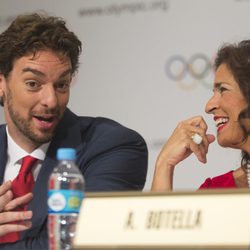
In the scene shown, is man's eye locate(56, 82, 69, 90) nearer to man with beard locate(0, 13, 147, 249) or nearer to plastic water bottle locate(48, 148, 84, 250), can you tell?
man with beard locate(0, 13, 147, 249)

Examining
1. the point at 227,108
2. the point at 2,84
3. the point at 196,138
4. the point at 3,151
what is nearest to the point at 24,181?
the point at 3,151

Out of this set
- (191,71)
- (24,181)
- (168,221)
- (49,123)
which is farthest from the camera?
(191,71)

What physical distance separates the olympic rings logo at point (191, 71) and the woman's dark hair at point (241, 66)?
0.56 metres

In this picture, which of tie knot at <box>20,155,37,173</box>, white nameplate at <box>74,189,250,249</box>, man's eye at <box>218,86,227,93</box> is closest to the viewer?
white nameplate at <box>74,189,250,249</box>

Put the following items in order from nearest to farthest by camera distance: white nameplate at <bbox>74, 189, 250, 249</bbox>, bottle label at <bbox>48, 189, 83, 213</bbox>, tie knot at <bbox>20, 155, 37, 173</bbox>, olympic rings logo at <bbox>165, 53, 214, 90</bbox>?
1. white nameplate at <bbox>74, 189, 250, 249</bbox>
2. bottle label at <bbox>48, 189, 83, 213</bbox>
3. tie knot at <bbox>20, 155, 37, 173</bbox>
4. olympic rings logo at <bbox>165, 53, 214, 90</bbox>

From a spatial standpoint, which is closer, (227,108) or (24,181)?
(24,181)

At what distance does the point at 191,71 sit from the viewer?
3268 mm

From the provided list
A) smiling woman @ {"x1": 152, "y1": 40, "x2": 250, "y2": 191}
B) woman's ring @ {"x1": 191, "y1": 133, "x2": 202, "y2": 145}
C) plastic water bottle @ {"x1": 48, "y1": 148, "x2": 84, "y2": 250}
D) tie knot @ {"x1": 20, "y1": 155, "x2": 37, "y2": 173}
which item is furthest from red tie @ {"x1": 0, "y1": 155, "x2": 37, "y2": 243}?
woman's ring @ {"x1": 191, "y1": 133, "x2": 202, "y2": 145}

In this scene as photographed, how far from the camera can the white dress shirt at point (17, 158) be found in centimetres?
240

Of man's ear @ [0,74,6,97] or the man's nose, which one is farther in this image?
man's ear @ [0,74,6,97]

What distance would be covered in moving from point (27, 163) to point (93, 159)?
227 millimetres

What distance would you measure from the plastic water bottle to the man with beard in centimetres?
35

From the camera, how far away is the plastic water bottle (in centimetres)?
147

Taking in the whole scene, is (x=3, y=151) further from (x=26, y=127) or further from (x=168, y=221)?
(x=168, y=221)
